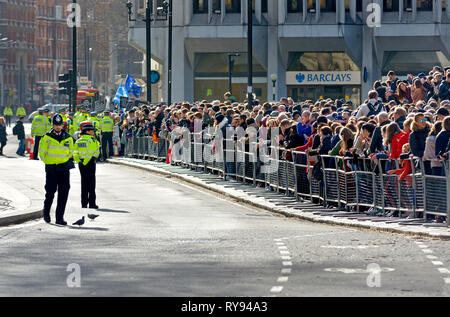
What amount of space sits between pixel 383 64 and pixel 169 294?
55044mm

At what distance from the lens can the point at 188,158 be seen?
38.4 m

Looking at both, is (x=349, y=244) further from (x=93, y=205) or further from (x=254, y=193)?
(x=254, y=193)

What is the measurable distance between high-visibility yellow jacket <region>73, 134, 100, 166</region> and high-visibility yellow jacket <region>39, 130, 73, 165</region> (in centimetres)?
242

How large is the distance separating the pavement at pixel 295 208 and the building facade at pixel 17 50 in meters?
113

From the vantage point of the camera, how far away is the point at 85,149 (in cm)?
2498

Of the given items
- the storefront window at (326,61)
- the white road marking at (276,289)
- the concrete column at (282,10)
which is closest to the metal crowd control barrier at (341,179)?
the white road marking at (276,289)

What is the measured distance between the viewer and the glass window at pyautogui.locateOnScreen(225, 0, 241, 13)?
68438 millimetres

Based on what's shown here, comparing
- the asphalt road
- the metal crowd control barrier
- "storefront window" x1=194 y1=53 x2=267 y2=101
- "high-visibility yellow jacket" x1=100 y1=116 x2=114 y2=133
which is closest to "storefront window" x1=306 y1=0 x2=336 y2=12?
"storefront window" x1=194 y1=53 x2=267 y2=101

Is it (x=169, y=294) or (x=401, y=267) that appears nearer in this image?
(x=169, y=294)

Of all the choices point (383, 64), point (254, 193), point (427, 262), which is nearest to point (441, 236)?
point (427, 262)

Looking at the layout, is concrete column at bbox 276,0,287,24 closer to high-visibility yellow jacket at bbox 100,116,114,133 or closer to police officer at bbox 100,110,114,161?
police officer at bbox 100,110,114,161

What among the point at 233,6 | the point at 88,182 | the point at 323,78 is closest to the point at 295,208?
the point at 88,182

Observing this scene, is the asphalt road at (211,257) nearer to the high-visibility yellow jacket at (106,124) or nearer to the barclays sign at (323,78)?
the high-visibility yellow jacket at (106,124)

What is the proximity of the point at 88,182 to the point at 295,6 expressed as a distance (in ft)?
141
